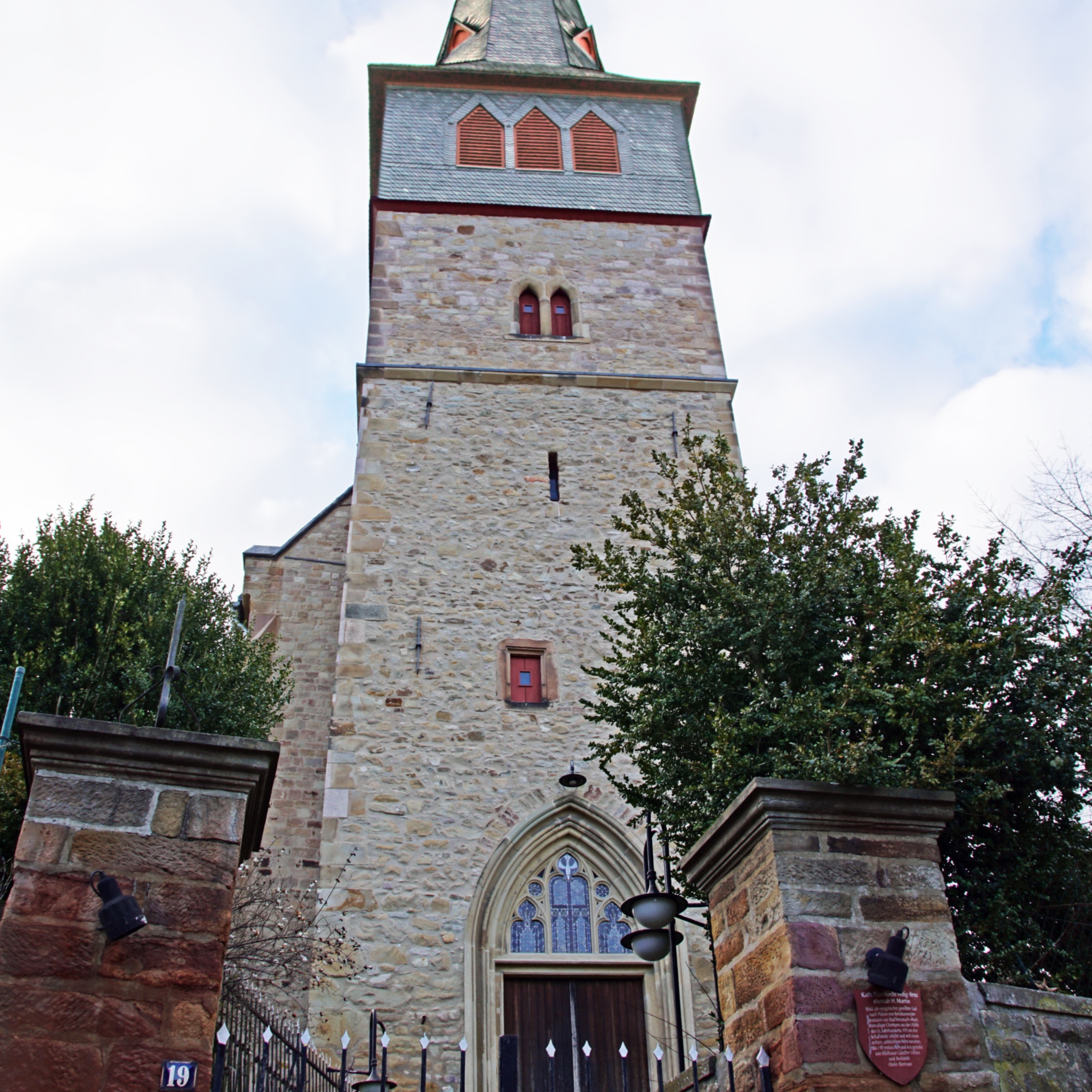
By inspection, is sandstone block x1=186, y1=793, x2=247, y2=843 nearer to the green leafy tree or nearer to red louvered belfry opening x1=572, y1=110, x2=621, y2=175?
the green leafy tree

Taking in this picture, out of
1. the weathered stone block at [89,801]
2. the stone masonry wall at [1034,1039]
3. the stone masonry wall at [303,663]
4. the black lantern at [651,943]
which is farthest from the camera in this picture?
the stone masonry wall at [303,663]

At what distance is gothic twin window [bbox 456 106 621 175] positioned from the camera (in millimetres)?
16844

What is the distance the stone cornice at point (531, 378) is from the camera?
1357 centimetres

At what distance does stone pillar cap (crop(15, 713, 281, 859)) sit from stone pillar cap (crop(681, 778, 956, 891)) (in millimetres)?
1759

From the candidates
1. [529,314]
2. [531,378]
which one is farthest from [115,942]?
[529,314]

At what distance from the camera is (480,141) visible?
56.3 ft

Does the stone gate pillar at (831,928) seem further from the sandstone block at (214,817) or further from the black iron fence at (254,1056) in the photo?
the sandstone block at (214,817)

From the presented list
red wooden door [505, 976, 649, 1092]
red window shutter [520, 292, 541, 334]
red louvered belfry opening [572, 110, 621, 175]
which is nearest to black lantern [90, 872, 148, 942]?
red wooden door [505, 976, 649, 1092]

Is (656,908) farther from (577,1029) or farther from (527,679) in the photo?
(527,679)

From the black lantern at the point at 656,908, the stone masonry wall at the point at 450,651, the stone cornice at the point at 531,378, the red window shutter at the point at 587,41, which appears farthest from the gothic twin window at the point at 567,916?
the red window shutter at the point at 587,41

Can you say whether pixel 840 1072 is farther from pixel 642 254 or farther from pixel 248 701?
pixel 642 254

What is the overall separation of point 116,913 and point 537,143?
15.6 m

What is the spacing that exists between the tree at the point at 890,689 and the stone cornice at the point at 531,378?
6.37 meters

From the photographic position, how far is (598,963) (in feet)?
31.1
